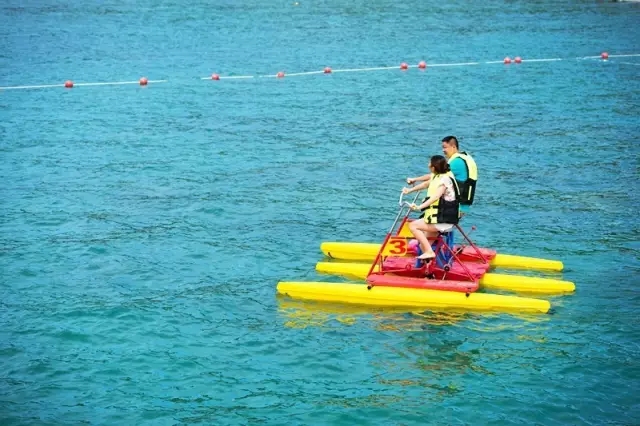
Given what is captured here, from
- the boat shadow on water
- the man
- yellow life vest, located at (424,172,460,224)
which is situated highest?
the man

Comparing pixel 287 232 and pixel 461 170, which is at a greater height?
pixel 461 170

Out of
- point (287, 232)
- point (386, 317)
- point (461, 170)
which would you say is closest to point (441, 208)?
point (461, 170)

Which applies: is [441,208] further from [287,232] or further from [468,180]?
[287,232]

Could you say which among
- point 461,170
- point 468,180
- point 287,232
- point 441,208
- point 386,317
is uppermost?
point 461,170

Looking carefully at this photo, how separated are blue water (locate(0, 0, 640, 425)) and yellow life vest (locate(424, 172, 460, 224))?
5.40ft

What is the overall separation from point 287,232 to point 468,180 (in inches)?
231

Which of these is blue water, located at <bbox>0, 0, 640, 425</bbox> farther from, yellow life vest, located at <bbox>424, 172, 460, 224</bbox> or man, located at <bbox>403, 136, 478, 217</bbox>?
man, located at <bbox>403, 136, 478, 217</bbox>

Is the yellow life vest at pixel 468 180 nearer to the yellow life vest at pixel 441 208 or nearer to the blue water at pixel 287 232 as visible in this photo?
the yellow life vest at pixel 441 208

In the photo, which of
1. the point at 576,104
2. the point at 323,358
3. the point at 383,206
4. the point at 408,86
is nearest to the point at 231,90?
the point at 408,86

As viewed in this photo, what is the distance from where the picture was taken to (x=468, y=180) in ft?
61.8

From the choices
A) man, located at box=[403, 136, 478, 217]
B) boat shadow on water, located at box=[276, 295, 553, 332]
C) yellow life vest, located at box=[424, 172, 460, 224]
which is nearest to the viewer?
boat shadow on water, located at box=[276, 295, 553, 332]

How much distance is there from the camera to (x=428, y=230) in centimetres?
1852

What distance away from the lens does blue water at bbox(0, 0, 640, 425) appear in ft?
52.3

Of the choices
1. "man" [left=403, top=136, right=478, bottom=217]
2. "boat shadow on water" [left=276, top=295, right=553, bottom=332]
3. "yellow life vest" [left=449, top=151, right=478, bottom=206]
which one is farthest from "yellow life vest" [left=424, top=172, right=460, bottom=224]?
"boat shadow on water" [left=276, top=295, right=553, bottom=332]
